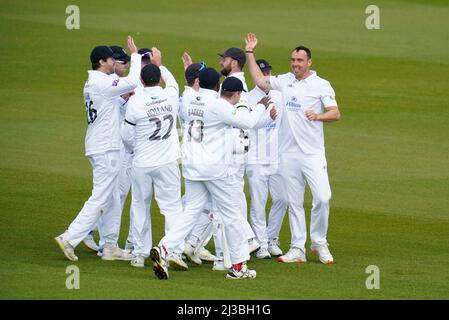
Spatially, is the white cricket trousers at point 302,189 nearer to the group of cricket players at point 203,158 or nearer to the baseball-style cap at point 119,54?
the group of cricket players at point 203,158

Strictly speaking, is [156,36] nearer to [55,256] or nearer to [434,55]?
[434,55]

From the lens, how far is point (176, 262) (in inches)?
555

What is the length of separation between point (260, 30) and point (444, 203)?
14.7 meters

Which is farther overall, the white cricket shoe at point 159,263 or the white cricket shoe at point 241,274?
the white cricket shoe at point 241,274

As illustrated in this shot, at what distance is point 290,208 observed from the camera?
50.0ft

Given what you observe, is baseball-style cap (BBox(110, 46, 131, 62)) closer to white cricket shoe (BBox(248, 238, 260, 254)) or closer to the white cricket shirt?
the white cricket shirt

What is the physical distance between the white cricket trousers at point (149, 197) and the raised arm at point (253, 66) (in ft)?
5.67

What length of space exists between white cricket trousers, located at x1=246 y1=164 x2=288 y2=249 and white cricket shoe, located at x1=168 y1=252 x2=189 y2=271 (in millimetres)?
1624

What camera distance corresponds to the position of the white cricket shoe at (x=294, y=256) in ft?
49.1

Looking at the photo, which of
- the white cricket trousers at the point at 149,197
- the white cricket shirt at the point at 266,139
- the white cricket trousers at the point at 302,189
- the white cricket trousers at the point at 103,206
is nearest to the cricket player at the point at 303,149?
the white cricket trousers at the point at 302,189

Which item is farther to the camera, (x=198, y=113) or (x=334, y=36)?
(x=334, y=36)

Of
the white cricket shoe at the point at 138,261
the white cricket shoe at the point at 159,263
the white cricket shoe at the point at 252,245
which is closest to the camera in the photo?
the white cricket shoe at the point at 159,263

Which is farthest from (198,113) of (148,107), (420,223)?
(420,223)

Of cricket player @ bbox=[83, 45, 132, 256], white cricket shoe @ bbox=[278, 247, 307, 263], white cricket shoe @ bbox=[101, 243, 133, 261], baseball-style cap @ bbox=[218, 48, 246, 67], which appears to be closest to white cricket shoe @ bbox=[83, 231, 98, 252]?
cricket player @ bbox=[83, 45, 132, 256]
